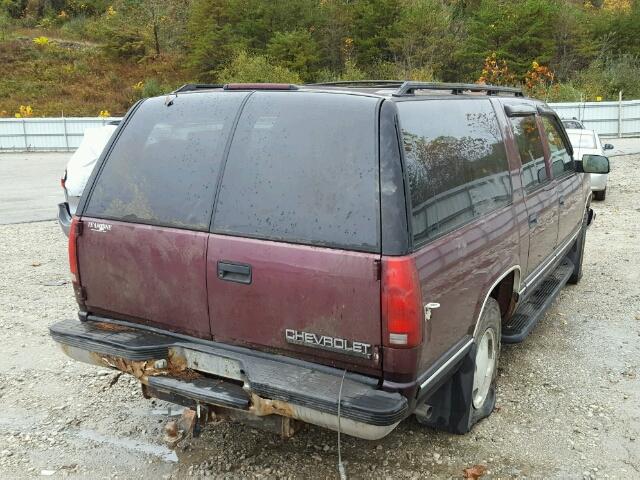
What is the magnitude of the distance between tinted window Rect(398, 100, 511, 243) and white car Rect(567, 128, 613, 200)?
26.8ft

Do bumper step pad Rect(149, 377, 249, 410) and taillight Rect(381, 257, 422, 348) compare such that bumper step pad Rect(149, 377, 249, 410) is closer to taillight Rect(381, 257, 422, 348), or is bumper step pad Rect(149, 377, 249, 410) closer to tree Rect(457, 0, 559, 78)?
taillight Rect(381, 257, 422, 348)

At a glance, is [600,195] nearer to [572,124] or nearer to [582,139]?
[582,139]

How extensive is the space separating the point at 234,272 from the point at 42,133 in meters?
26.0

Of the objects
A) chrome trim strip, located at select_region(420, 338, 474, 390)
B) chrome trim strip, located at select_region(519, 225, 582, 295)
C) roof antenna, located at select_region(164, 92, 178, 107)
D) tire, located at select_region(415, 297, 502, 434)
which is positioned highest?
roof antenna, located at select_region(164, 92, 178, 107)

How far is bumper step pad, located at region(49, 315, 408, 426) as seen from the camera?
99.7 inches

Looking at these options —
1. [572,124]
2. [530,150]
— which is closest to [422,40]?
[572,124]

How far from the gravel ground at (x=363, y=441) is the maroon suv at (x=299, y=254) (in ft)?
0.99

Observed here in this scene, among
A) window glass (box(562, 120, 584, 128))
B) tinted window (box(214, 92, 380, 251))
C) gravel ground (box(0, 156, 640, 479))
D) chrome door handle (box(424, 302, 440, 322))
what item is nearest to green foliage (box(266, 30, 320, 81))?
window glass (box(562, 120, 584, 128))

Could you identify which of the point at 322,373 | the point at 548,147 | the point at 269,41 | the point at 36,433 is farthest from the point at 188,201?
the point at 269,41

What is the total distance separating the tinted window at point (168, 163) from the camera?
3.03 meters

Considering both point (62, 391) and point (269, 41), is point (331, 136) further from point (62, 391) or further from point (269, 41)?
point (269, 41)

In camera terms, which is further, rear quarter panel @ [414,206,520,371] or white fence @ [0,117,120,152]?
white fence @ [0,117,120,152]

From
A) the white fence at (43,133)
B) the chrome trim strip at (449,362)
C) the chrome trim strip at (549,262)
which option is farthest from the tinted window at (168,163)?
the white fence at (43,133)

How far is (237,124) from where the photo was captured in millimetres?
3020
